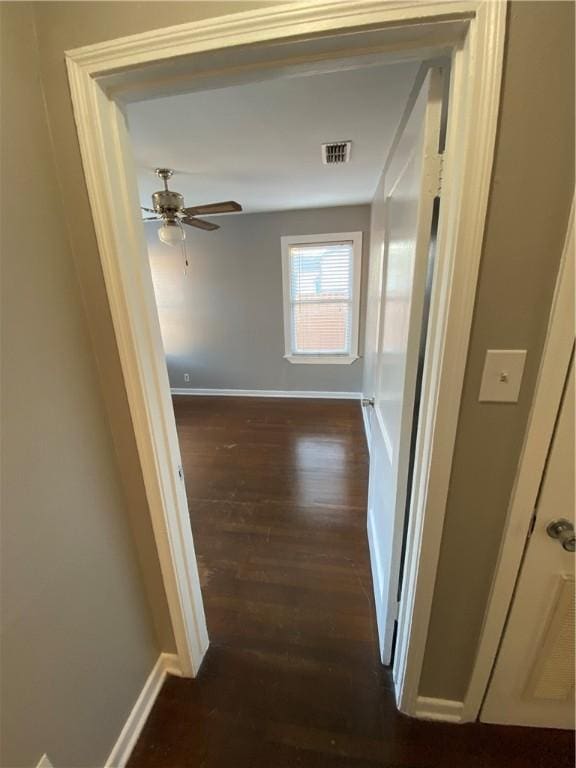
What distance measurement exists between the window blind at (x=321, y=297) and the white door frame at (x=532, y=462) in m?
3.33

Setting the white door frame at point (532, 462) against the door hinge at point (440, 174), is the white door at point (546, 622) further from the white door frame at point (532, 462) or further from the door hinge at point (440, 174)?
the door hinge at point (440, 174)

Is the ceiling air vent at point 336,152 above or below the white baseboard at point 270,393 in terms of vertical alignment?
above

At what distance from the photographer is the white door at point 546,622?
820mm

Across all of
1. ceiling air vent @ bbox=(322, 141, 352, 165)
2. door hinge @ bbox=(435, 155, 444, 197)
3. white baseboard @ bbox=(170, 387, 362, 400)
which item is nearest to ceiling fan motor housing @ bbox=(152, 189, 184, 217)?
ceiling air vent @ bbox=(322, 141, 352, 165)

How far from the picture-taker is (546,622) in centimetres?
97

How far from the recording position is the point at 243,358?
4445 millimetres

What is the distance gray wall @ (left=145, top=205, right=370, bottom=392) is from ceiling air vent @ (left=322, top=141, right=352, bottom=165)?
5.04ft

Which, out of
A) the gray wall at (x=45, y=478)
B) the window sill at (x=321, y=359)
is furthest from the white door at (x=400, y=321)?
the window sill at (x=321, y=359)

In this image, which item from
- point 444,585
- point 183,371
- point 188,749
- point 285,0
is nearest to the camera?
point 285,0

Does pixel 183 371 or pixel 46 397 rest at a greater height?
pixel 46 397

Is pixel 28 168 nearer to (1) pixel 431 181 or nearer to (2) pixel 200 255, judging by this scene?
(1) pixel 431 181

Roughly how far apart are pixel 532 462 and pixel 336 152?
2.14 m

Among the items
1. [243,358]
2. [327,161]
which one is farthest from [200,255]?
[327,161]

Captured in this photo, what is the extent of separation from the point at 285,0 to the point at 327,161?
174 cm
